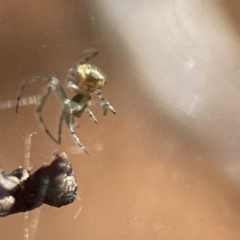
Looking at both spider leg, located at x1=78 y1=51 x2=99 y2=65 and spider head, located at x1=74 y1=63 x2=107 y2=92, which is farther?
spider leg, located at x1=78 y1=51 x2=99 y2=65

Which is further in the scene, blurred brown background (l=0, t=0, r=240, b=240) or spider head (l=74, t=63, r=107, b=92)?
blurred brown background (l=0, t=0, r=240, b=240)

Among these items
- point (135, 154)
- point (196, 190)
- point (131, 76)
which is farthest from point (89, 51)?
point (196, 190)

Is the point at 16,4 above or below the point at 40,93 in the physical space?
above

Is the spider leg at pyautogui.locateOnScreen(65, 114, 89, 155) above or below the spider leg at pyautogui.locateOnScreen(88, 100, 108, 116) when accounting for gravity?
below

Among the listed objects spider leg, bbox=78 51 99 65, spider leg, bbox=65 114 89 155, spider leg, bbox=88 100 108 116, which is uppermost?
spider leg, bbox=78 51 99 65

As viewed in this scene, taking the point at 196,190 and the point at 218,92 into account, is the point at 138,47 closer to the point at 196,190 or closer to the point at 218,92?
the point at 218,92

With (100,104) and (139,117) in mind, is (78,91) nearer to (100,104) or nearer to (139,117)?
(100,104)

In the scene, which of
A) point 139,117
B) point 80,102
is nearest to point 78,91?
point 80,102
